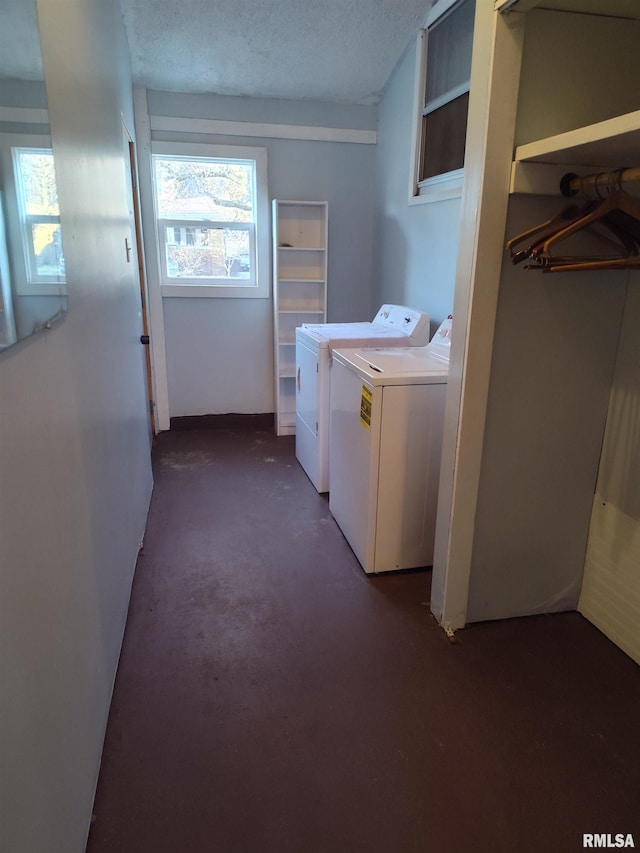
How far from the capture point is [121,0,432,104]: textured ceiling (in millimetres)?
3012

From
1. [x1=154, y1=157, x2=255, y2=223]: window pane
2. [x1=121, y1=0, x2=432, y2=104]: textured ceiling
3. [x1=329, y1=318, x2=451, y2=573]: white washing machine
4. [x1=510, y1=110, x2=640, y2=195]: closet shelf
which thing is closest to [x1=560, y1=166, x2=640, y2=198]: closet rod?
[x1=510, y1=110, x2=640, y2=195]: closet shelf

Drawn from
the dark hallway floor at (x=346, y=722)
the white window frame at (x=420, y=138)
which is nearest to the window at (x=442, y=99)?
the white window frame at (x=420, y=138)

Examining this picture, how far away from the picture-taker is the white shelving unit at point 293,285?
4.09 m

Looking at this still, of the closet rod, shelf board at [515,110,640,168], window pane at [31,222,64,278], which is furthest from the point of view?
the closet rod

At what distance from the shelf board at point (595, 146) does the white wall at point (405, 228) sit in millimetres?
1408

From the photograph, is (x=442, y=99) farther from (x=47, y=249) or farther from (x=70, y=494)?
(x=70, y=494)

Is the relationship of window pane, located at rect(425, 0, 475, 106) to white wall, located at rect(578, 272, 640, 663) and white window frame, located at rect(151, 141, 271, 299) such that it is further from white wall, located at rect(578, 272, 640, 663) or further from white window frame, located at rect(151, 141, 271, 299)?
white wall, located at rect(578, 272, 640, 663)

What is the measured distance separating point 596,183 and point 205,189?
317 cm

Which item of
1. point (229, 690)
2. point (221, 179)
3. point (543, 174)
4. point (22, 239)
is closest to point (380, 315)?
point (221, 179)

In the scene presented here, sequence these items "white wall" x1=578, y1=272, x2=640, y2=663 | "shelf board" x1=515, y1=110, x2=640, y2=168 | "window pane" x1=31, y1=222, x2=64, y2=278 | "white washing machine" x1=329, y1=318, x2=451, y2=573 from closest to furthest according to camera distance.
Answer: "window pane" x1=31, y1=222, x2=64, y2=278 → "shelf board" x1=515, y1=110, x2=640, y2=168 → "white wall" x1=578, y1=272, x2=640, y2=663 → "white washing machine" x1=329, y1=318, x2=451, y2=573

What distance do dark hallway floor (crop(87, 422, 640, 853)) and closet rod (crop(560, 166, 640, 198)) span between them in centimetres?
155

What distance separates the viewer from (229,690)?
1747 millimetres

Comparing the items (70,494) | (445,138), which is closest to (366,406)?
(70,494)

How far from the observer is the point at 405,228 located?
3.69 meters
